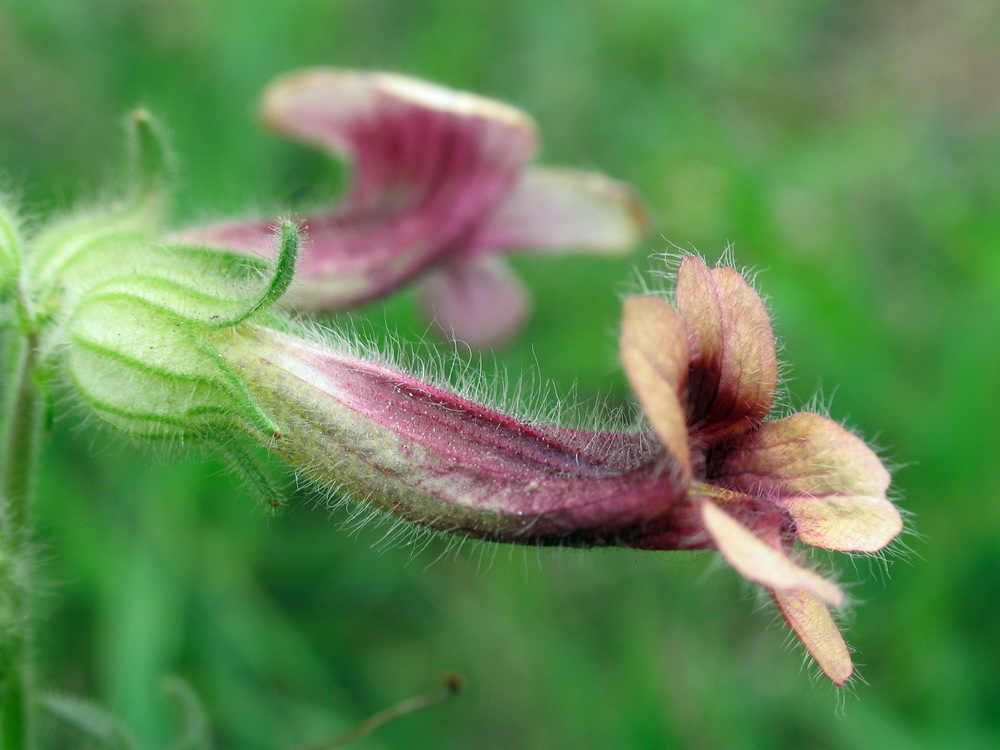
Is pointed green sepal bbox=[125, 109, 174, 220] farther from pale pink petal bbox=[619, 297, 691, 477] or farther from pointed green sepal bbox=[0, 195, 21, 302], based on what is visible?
pale pink petal bbox=[619, 297, 691, 477]

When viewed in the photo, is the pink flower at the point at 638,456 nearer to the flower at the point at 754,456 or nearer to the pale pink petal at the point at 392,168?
the flower at the point at 754,456

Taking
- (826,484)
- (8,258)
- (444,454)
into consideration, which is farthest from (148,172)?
(826,484)

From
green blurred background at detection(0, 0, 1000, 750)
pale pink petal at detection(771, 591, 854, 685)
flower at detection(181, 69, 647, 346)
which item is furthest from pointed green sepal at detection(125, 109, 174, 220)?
pale pink petal at detection(771, 591, 854, 685)

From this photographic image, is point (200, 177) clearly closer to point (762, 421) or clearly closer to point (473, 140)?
point (473, 140)

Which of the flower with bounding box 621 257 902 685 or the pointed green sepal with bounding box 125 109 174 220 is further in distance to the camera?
the pointed green sepal with bounding box 125 109 174 220

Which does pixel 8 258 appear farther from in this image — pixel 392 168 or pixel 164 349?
pixel 392 168

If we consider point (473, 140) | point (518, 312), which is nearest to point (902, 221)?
point (518, 312)

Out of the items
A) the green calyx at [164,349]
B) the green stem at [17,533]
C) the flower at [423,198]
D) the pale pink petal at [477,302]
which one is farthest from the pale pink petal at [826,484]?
the pale pink petal at [477,302]
